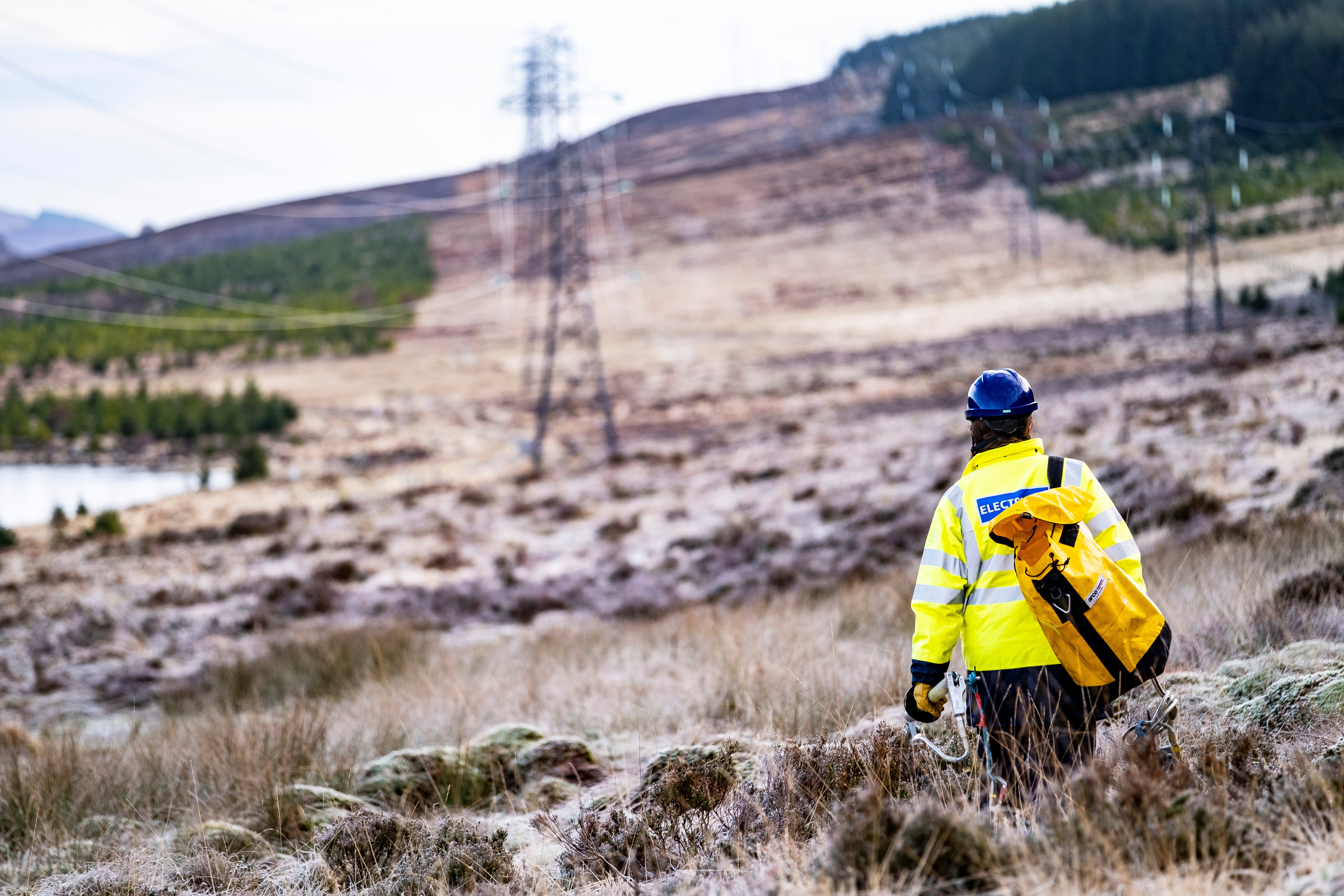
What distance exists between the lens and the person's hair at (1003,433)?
3588 mm

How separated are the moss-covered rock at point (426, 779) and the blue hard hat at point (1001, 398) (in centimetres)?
358

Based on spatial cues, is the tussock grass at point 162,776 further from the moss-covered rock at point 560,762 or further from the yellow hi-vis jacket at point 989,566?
the yellow hi-vis jacket at point 989,566

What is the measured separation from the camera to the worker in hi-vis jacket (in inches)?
136

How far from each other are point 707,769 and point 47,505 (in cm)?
2866

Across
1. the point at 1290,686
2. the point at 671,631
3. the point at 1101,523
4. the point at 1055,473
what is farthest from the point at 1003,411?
the point at 671,631

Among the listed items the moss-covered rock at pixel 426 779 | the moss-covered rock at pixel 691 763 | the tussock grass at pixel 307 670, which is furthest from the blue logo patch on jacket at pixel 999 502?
the tussock grass at pixel 307 670

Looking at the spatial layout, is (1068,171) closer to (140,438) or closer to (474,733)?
(140,438)

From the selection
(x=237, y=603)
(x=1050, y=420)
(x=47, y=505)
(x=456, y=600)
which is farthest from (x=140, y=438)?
(x=1050, y=420)

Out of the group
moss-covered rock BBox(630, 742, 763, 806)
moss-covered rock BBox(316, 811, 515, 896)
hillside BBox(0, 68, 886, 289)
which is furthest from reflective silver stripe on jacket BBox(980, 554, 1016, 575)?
hillside BBox(0, 68, 886, 289)

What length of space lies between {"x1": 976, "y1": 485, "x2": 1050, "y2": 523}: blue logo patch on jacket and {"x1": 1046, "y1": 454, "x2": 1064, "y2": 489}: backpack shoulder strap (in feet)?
0.09

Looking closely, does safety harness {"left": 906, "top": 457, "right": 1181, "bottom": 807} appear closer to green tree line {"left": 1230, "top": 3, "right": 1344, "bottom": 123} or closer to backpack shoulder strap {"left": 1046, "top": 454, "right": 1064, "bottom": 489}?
backpack shoulder strap {"left": 1046, "top": 454, "right": 1064, "bottom": 489}

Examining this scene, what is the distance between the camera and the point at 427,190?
109438mm

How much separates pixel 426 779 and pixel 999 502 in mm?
3756

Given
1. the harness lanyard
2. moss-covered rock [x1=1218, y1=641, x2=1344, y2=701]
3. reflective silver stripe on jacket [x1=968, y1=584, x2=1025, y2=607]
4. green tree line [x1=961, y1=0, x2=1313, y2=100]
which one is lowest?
moss-covered rock [x1=1218, y1=641, x2=1344, y2=701]
